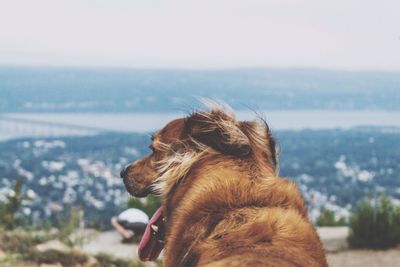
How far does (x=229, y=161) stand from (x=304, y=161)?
27.4 meters

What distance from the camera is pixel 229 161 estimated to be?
3307mm

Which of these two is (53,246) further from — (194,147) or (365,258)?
(194,147)

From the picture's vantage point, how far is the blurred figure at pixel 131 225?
9734 mm

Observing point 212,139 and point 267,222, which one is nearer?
point 267,222

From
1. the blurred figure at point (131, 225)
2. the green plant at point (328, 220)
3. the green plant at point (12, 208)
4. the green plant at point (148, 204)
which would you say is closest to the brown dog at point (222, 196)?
the green plant at point (12, 208)

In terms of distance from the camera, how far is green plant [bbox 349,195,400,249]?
9.29 m

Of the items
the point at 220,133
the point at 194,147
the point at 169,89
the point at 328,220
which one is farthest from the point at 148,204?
the point at 169,89

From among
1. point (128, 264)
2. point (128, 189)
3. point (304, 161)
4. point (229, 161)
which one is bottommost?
point (304, 161)

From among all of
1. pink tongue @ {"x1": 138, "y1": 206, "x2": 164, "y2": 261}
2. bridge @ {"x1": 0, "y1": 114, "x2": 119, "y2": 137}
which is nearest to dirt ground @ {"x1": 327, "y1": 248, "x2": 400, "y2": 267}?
pink tongue @ {"x1": 138, "y1": 206, "x2": 164, "y2": 261}

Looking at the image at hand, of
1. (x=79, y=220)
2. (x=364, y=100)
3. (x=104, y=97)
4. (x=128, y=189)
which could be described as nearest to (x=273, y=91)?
(x=364, y=100)

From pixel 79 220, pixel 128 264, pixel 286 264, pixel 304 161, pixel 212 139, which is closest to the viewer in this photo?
pixel 286 264

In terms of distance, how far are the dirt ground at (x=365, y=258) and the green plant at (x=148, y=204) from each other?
2.74m

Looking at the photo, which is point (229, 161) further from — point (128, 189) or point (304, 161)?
point (304, 161)

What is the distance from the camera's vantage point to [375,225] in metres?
9.41
